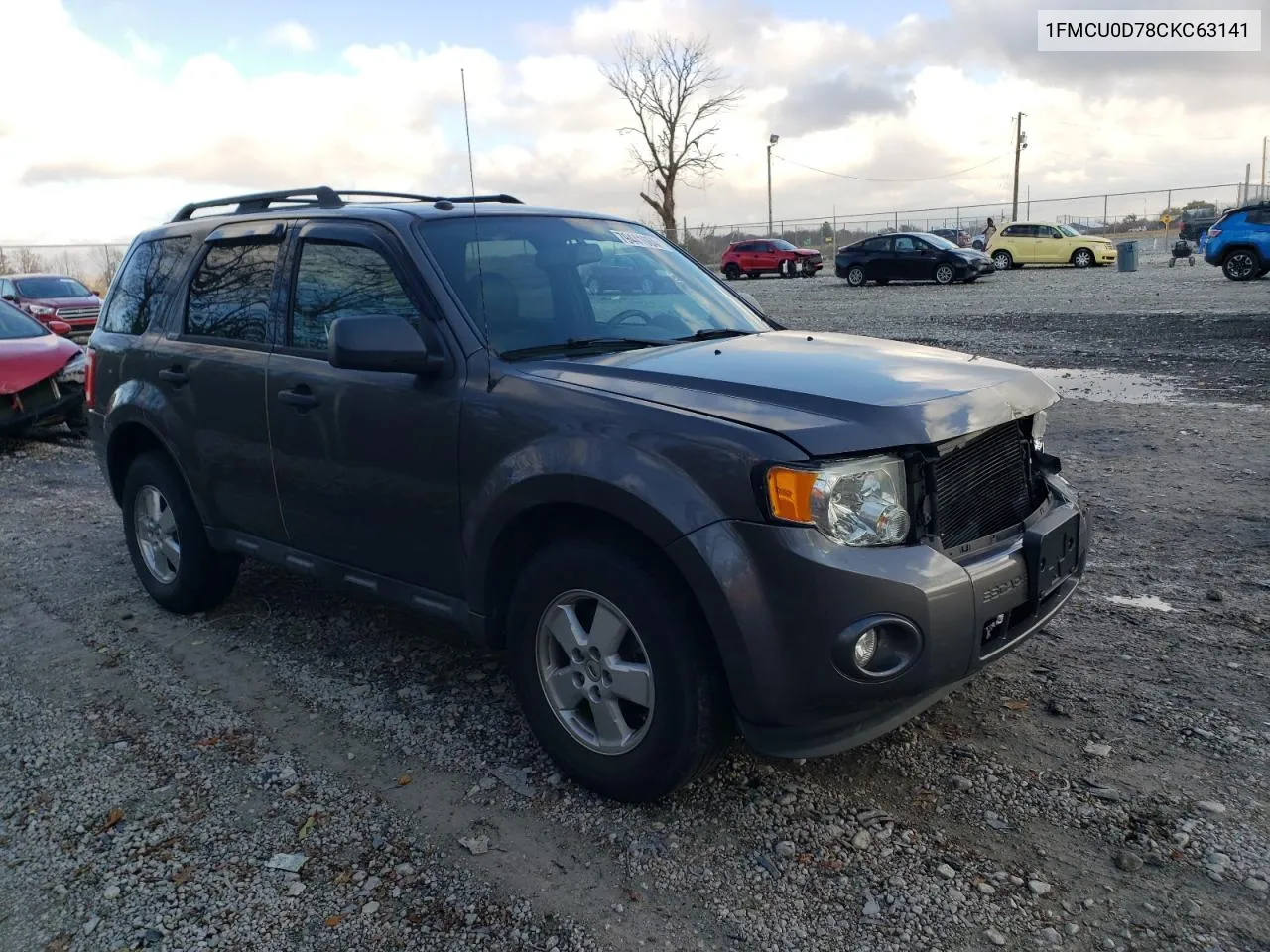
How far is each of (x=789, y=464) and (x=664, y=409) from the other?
0.44m

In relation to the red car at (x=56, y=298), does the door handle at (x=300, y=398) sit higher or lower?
lower

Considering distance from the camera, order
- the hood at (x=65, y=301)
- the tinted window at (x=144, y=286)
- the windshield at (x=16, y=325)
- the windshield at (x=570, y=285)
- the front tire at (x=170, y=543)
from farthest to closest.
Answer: the hood at (x=65, y=301)
the windshield at (x=16, y=325)
the tinted window at (x=144, y=286)
the front tire at (x=170, y=543)
the windshield at (x=570, y=285)

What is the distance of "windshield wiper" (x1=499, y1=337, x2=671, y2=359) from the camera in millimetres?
3539

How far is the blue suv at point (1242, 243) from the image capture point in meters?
22.1

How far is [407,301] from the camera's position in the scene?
3.71 meters

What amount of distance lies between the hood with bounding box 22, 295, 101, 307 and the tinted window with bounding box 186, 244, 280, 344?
1752cm

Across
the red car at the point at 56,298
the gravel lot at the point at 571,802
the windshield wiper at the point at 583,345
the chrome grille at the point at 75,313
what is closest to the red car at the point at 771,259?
the red car at the point at 56,298

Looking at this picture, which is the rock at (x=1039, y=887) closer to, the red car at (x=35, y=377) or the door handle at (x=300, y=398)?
the door handle at (x=300, y=398)

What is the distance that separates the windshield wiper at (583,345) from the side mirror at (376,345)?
30cm

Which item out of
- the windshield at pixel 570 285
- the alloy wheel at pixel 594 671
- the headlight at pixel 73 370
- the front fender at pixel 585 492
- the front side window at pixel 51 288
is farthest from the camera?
the front side window at pixel 51 288

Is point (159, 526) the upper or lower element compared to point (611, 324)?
lower

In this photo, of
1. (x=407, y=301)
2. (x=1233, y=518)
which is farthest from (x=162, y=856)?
(x=1233, y=518)

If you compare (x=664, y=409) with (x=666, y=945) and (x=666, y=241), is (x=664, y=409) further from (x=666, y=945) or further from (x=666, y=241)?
(x=666, y=241)

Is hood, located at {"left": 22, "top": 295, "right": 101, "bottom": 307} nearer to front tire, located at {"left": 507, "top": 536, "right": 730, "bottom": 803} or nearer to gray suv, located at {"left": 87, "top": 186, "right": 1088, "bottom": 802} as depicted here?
gray suv, located at {"left": 87, "top": 186, "right": 1088, "bottom": 802}
